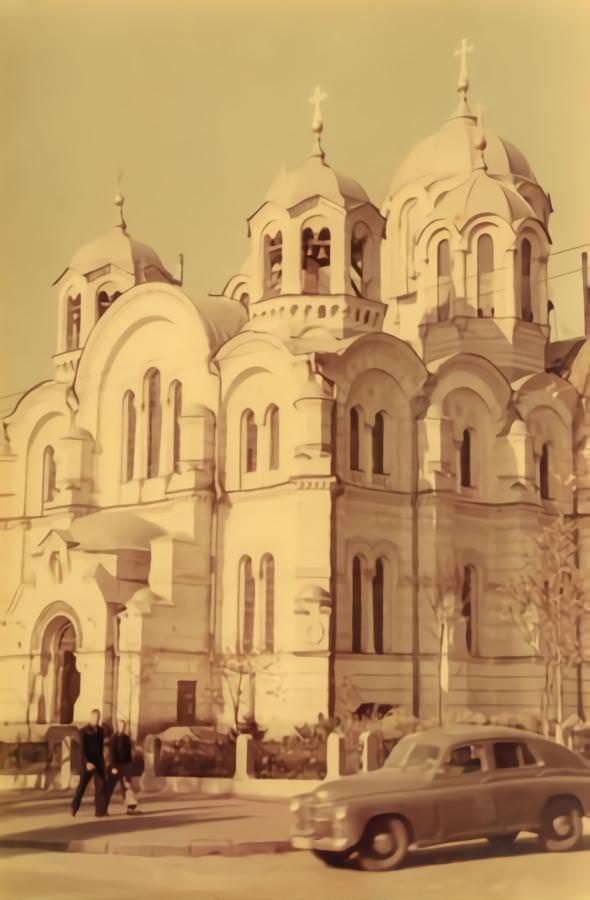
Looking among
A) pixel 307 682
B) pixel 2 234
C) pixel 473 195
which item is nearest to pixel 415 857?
pixel 307 682

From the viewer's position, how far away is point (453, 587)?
1300 cm

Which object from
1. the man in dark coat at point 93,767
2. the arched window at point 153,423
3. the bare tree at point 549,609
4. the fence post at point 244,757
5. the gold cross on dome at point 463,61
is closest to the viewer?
the man in dark coat at point 93,767

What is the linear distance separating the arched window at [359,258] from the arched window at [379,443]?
2.04 meters

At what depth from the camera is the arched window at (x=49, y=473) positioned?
543 inches

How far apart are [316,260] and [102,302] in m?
2.33

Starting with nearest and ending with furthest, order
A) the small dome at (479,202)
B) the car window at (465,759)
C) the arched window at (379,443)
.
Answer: the car window at (465,759), the arched window at (379,443), the small dome at (479,202)

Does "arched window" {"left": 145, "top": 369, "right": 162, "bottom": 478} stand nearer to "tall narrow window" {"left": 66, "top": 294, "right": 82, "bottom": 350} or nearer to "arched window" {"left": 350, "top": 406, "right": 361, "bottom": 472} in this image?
"tall narrow window" {"left": 66, "top": 294, "right": 82, "bottom": 350}

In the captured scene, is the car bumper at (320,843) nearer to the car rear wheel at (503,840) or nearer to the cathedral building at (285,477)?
the car rear wheel at (503,840)

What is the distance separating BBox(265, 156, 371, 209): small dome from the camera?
1306cm

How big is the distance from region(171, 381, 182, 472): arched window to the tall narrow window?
1115 mm

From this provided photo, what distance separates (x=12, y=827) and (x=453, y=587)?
4.57 m

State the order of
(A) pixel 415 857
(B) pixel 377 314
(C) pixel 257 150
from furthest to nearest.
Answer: (B) pixel 377 314 < (C) pixel 257 150 < (A) pixel 415 857

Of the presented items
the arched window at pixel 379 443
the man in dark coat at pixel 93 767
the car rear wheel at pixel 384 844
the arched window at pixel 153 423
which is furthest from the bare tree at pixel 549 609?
the man in dark coat at pixel 93 767

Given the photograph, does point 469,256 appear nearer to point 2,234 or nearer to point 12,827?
point 2,234
